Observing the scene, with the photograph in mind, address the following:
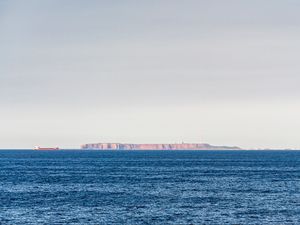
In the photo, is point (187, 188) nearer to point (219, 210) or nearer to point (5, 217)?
point (219, 210)

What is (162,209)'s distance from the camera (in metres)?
84.9

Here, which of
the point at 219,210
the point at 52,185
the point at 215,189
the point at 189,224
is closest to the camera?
the point at 189,224

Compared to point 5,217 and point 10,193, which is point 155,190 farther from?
point 5,217

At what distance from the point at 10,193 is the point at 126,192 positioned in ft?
65.0

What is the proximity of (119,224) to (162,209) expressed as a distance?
13413mm

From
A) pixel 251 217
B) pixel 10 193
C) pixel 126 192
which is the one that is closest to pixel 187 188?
pixel 126 192

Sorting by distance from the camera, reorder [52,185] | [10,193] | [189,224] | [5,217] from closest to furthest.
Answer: [189,224], [5,217], [10,193], [52,185]

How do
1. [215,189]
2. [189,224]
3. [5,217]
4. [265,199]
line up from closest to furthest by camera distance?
[189,224]
[5,217]
[265,199]
[215,189]

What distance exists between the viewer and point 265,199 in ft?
320

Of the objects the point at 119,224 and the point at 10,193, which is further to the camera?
the point at 10,193

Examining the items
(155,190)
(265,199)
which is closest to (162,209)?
(265,199)

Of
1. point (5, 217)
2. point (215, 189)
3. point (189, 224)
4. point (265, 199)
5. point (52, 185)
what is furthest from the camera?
point (52, 185)

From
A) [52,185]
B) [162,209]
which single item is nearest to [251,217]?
[162,209]

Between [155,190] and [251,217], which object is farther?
[155,190]
